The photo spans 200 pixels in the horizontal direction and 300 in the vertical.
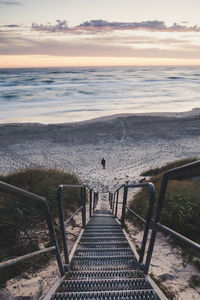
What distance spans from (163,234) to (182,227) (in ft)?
1.25

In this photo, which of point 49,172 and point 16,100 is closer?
point 49,172

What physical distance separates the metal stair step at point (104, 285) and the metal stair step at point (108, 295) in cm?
17

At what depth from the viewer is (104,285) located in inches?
92.4

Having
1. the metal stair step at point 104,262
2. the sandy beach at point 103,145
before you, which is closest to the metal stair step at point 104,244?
the metal stair step at point 104,262

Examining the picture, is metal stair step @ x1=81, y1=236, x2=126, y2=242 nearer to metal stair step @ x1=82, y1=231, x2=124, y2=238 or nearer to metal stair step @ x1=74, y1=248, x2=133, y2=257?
metal stair step @ x1=82, y1=231, x2=124, y2=238

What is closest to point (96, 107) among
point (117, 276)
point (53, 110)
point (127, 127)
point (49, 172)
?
point (53, 110)

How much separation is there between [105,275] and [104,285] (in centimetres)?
27

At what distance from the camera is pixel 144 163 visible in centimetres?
1477

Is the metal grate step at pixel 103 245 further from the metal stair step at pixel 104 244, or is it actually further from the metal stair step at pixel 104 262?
the metal stair step at pixel 104 262

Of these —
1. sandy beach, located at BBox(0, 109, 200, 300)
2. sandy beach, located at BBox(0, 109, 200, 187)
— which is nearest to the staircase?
sandy beach, located at BBox(0, 109, 200, 300)

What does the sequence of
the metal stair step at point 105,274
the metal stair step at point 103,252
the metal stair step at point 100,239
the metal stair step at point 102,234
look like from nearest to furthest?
the metal stair step at point 105,274
the metal stair step at point 103,252
the metal stair step at point 100,239
the metal stair step at point 102,234

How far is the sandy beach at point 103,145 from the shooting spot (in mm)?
14148

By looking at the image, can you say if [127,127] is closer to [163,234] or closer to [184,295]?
[163,234]

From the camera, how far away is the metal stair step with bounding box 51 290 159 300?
6.81ft
